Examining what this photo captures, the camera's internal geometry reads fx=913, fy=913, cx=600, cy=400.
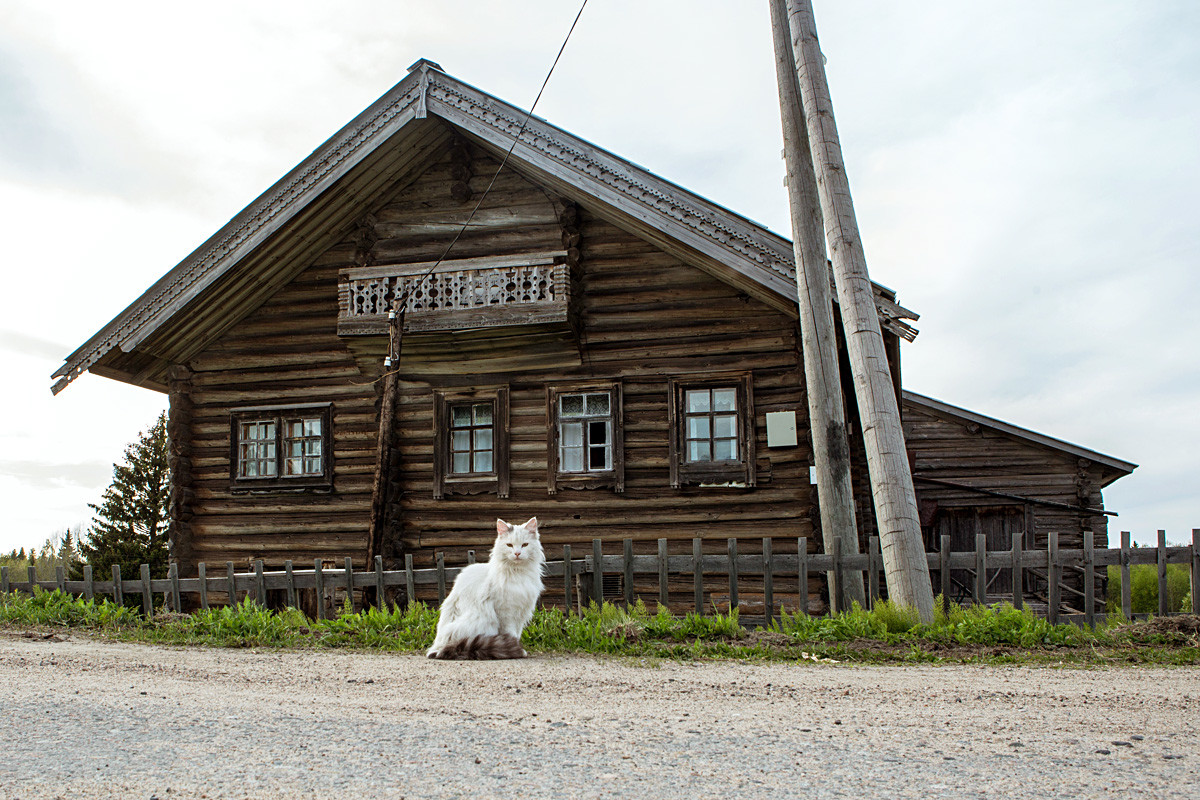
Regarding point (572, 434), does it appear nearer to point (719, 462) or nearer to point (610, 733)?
point (719, 462)

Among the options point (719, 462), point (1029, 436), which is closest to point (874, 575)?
point (719, 462)

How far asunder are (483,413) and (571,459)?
1728 millimetres

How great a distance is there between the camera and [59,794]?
12.4 feet

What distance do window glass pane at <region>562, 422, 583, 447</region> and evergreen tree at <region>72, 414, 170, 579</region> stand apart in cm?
1721

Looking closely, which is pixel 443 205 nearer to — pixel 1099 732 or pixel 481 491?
pixel 481 491

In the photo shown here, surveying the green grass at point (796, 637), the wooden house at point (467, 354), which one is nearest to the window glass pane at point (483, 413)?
the wooden house at point (467, 354)

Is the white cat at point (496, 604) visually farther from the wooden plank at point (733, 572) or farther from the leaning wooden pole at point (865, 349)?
the leaning wooden pole at point (865, 349)

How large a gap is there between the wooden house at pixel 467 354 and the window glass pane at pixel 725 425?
3cm

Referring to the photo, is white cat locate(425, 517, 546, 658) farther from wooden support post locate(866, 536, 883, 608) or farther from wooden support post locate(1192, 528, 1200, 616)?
wooden support post locate(1192, 528, 1200, 616)

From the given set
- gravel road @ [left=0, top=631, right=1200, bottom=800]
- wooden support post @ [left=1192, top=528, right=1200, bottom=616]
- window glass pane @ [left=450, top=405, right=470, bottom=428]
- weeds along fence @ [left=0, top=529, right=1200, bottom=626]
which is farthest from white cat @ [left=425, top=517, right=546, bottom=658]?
wooden support post @ [left=1192, top=528, right=1200, bottom=616]

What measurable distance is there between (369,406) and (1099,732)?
12668 mm

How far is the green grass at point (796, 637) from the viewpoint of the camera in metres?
7.68

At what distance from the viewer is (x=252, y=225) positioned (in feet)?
48.5

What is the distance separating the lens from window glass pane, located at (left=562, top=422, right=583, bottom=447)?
14.4m
